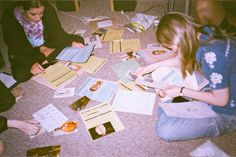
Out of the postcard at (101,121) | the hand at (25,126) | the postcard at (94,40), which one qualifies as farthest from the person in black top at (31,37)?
the postcard at (101,121)

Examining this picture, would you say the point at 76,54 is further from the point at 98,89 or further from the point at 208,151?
the point at 208,151

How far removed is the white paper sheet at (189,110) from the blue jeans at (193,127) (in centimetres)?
3

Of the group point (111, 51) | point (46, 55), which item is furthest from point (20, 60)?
point (111, 51)

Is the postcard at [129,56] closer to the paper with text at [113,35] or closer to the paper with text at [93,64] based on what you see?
the paper with text at [93,64]

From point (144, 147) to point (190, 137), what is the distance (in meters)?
0.29

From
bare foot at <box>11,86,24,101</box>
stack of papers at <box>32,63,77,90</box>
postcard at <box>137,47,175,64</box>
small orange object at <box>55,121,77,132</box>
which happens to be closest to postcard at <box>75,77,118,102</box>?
stack of papers at <box>32,63,77,90</box>

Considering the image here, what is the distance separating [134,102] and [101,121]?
287 mm

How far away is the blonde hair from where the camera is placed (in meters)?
1.41

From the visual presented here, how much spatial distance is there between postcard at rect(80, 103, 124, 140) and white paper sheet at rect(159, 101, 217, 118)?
14.2 inches

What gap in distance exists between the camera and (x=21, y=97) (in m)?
2.07

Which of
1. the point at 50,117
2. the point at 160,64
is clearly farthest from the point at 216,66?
the point at 50,117

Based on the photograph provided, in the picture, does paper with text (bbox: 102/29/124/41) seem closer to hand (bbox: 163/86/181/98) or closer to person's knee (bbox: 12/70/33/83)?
person's knee (bbox: 12/70/33/83)

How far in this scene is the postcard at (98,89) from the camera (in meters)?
1.95

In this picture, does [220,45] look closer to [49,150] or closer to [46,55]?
[49,150]
